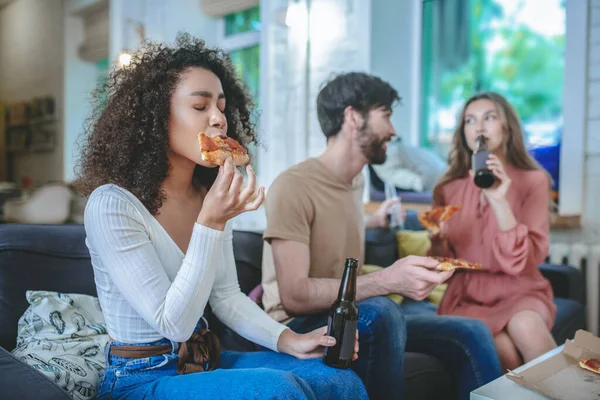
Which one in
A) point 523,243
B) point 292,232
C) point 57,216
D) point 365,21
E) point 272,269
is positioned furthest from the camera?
point 57,216

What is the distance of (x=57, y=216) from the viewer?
527 cm

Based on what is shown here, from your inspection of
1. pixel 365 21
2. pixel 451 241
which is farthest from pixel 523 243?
pixel 365 21

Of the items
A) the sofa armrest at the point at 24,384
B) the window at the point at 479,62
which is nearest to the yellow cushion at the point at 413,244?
the window at the point at 479,62

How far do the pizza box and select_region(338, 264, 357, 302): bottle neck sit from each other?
0.44m

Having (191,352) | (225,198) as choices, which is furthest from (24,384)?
(225,198)

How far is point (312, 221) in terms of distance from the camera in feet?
5.23

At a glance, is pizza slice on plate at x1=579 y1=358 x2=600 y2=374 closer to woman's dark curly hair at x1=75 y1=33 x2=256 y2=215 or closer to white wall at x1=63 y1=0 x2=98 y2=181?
woman's dark curly hair at x1=75 y1=33 x2=256 y2=215

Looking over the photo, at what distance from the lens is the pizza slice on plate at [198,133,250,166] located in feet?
3.60

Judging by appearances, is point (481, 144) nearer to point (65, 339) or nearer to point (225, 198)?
point (225, 198)

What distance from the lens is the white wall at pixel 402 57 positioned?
13.2ft

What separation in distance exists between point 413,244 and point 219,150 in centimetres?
168

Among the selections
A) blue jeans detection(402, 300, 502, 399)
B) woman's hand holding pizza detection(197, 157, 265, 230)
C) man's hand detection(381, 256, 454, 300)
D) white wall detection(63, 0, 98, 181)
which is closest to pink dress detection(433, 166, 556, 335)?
blue jeans detection(402, 300, 502, 399)

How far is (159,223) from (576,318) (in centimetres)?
202

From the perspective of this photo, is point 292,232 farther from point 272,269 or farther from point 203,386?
point 203,386
